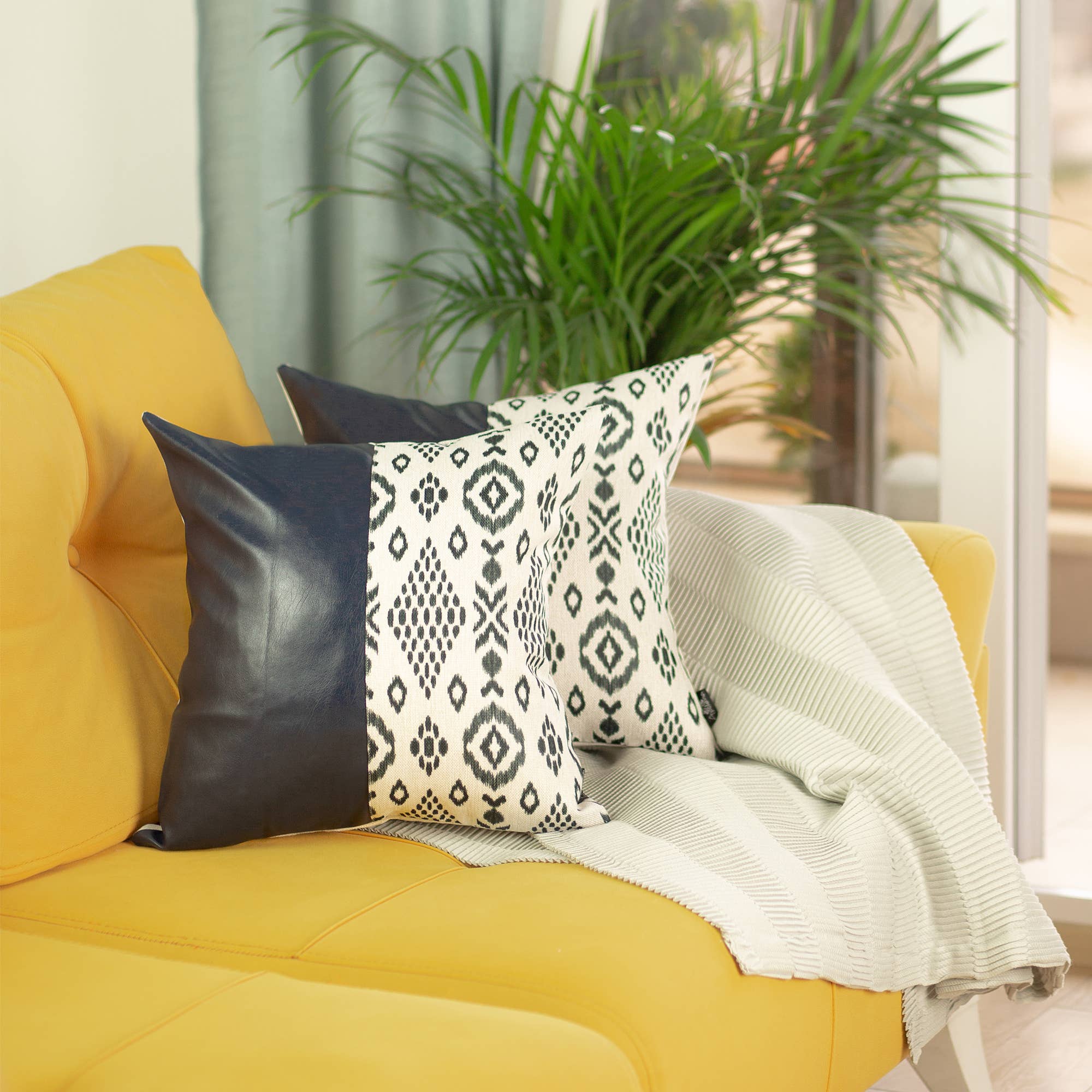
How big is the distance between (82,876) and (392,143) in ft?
4.42

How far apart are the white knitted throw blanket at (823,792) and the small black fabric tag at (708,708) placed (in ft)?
0.05

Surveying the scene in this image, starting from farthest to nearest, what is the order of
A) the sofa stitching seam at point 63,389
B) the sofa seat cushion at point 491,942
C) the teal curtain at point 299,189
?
the teal curtain at point 299,189 < the sofa stitching seam at point 63,389 < the sofa seat cushion at point 491,942

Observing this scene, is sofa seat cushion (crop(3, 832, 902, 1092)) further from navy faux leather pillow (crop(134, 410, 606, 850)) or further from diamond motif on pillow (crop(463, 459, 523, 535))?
diamond motif on pillow (crop(463, 459, 523, 535))

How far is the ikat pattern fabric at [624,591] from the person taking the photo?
1.18 metres

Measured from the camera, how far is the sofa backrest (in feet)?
3.17

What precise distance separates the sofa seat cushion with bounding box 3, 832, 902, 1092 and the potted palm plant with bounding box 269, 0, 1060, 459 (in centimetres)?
85

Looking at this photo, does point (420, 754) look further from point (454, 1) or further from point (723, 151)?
point (454, 1)

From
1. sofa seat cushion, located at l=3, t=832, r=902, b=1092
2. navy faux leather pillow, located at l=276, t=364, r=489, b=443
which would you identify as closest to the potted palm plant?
navy faux leather pillow, located at l=276, t=364, r=489, b=443

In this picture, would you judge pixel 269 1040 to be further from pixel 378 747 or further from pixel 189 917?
pixel 378 747

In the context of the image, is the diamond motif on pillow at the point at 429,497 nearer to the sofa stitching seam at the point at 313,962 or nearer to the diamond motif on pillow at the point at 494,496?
the diamond motif on pillow at the point at 494,496

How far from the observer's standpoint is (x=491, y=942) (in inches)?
32.5

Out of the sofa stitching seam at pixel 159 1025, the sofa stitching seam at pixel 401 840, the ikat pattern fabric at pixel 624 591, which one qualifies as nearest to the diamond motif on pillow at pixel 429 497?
the ikat pattern fabric at pixel 624 591

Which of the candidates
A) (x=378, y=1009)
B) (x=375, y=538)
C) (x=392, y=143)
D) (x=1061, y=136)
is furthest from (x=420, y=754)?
(x=1061, y=136)

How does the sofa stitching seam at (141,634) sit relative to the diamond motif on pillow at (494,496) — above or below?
below
